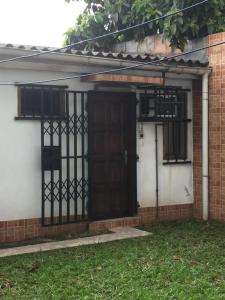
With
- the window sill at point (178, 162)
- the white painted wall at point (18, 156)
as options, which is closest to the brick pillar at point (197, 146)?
the window sill at point (178, 162)

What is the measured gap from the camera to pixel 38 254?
6.58 m

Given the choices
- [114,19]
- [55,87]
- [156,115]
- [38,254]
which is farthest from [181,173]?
[114,19]

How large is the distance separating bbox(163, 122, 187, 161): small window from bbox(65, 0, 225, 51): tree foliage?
163 cm

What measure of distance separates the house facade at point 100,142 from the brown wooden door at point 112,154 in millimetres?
18

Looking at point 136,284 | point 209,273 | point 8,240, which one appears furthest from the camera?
point 8,240

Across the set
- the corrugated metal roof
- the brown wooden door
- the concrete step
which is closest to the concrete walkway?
the concrete step

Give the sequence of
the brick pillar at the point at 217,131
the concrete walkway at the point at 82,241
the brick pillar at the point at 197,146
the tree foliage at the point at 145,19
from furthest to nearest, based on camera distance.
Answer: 1. the tree foliage at the point at 145,19
2. the brick pillar at the point at 197,146
3. the brick pillar at the point at 217,131
4. the concrete walkway at the point at 82,241

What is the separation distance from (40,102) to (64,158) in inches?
38.8

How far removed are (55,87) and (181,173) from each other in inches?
117

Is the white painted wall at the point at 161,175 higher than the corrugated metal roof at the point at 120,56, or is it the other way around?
the corrugated metal roof at the point at 120,56

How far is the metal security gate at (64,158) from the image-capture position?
775cm

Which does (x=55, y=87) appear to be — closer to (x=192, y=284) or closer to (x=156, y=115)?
(x=156, y=115)

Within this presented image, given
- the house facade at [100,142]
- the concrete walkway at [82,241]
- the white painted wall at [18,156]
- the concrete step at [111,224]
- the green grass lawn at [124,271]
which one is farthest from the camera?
the concrete step at [111,224]

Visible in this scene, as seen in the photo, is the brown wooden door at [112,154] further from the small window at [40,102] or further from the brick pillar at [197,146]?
the brick pillar at [197,146]
